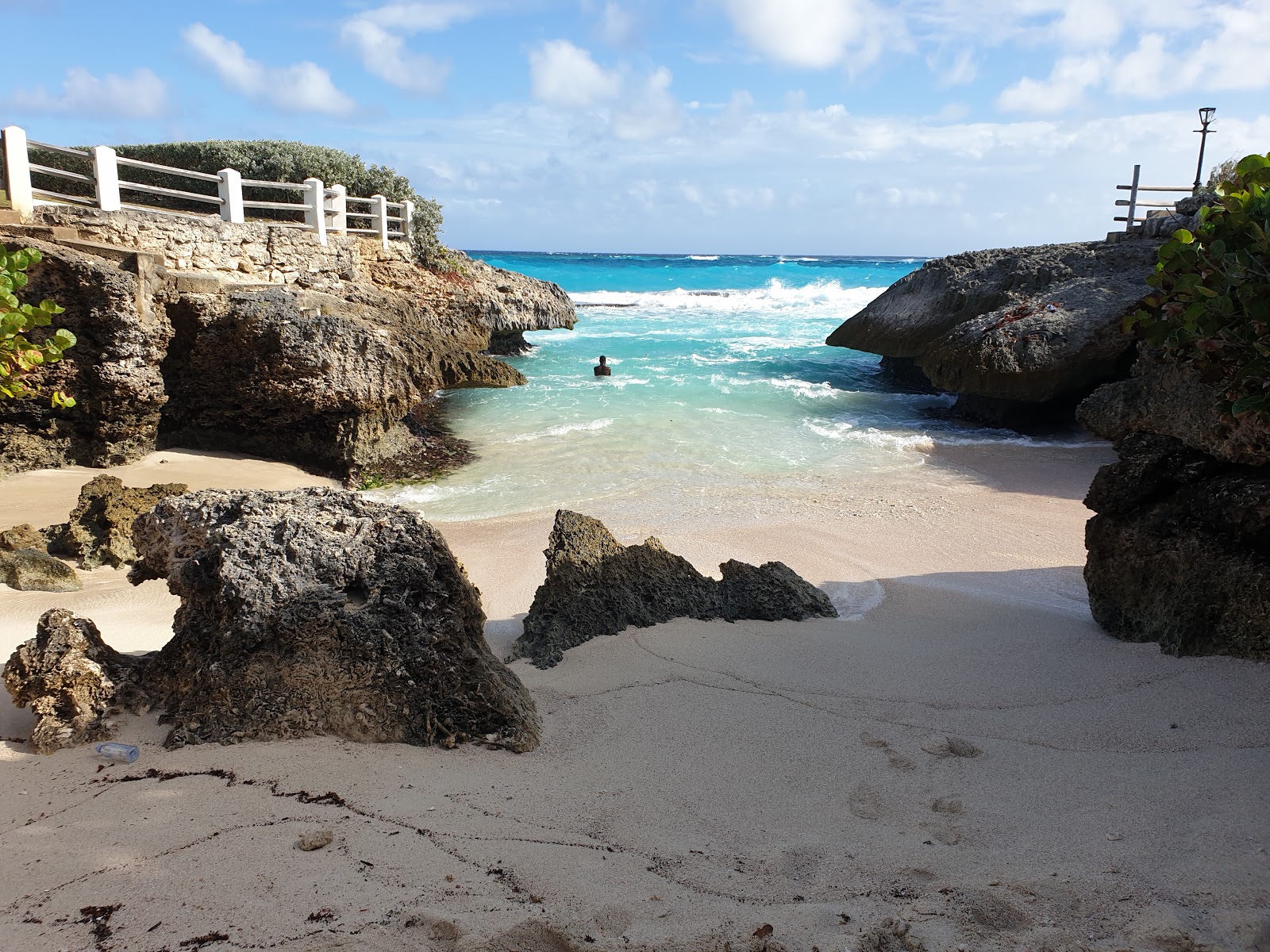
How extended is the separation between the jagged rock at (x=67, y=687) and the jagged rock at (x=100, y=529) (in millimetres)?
3997

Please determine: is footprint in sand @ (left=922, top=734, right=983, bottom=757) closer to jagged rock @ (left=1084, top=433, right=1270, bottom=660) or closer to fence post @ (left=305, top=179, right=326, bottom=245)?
jagged rock @ (left=1084, top=433, right=1270, bottom=660)

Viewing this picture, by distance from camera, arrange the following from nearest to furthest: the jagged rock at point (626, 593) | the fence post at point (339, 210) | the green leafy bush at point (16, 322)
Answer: the green leafy bush at point (16, 322)
the jagged rock at point (626, 593)
the fence post at point (339, 210)

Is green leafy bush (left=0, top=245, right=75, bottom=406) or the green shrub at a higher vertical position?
the green shrub

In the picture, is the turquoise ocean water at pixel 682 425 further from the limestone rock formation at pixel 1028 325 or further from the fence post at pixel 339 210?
the fence post at pixel 339 210

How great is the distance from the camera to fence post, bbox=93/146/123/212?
10.6 meters

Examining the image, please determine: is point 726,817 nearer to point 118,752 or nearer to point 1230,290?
point 118,752

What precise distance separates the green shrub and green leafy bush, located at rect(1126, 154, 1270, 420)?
15.7 meters

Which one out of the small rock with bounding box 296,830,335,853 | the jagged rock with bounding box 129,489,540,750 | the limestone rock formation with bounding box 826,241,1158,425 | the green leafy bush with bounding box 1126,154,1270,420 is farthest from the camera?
the limestone rock formation with bounding box 826,241,1158,425

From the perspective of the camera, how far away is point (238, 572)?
10.4ft

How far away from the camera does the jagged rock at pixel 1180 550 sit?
162 inches

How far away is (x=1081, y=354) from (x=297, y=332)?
37.9 ft

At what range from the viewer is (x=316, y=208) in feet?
45.9

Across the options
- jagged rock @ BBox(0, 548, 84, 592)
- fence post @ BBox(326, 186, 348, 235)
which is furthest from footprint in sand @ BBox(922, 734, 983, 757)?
fence post @ BBox(326, 186, 348, 235)

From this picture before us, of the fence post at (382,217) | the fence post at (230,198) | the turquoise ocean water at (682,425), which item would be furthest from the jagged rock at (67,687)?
the fence post at (382,217)
